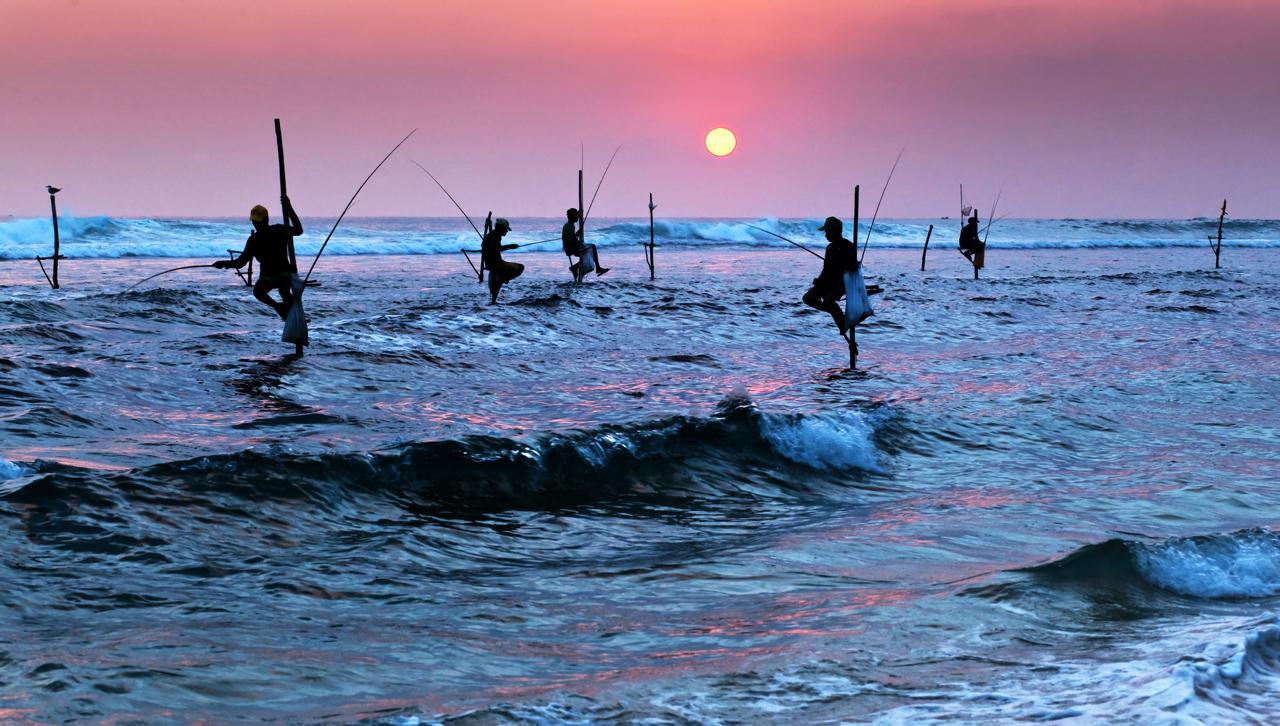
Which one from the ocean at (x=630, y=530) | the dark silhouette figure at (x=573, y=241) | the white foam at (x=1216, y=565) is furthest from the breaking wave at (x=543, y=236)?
the white foam at (x=1216, y=565)

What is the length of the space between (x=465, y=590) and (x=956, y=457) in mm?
4704

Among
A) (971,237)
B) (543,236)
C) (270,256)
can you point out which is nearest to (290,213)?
(270,256)

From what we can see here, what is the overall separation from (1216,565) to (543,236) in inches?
2475

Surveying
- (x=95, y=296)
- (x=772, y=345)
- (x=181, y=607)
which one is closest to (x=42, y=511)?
(x=181, y=607)

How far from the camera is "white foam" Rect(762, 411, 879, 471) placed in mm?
8211

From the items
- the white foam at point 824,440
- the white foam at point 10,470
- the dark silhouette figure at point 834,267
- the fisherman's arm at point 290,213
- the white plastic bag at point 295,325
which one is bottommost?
the white foam at point 824,440

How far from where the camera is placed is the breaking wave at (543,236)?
4553 cm

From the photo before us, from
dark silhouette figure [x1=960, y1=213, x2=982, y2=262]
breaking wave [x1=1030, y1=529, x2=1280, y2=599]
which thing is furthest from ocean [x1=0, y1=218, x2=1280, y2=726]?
dark silhouette figure [x1=960, y1=213, x2=982, y2=262]

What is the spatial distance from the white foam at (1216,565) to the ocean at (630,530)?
2 cm

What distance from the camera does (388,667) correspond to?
12.9 ft

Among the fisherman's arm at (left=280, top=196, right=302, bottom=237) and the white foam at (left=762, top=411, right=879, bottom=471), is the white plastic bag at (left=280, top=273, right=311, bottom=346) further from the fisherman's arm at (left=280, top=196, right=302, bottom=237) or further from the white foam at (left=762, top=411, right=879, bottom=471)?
the white foam at (left=762, top=411, right=879, bottom=471)

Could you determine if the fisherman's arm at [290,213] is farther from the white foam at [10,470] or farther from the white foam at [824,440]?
the white foam at [824,440]

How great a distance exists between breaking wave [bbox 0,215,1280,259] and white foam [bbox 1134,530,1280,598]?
3094 centimetres

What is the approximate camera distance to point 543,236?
6681 centimetres
